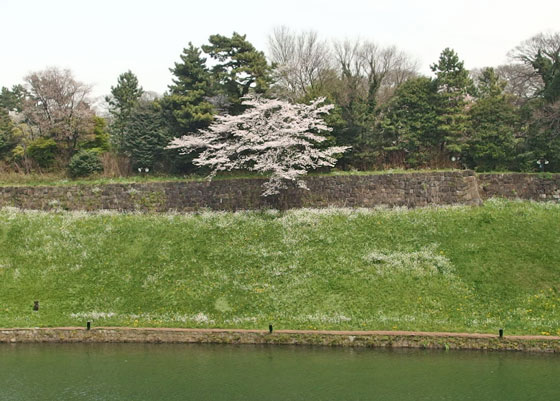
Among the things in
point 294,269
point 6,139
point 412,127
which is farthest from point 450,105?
point 6,139

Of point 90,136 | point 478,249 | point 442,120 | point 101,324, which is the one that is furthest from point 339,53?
point 101,324

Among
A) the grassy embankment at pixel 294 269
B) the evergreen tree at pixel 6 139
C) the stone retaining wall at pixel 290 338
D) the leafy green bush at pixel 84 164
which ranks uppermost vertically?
the evergreen tree at pixel 6 139

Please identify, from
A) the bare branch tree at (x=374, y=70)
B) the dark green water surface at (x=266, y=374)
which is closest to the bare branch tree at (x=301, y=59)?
the bare branch tree at (x=374, y=70)

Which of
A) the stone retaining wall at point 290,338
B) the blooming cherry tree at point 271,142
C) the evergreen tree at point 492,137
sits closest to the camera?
the stone retaining wall at point 290,338

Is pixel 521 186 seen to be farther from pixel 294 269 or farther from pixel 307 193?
pixel 294 269

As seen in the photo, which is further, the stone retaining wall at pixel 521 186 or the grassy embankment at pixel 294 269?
the stone retaining wall at pixel 521 186

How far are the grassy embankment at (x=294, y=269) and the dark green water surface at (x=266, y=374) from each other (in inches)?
79.5

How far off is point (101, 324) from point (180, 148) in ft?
53.9

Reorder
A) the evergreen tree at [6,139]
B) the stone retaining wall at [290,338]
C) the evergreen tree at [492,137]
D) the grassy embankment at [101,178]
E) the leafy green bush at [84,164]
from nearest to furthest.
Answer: the stone retaining wall at [290,338]
the grassy embankment at [101,178]
the leafy green bush at [84,164]
the evergreen tree at [492,137]
the evergreen tree at [6,139]

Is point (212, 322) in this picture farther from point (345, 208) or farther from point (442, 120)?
point (442, 120)

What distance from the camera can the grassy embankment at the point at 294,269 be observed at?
2003 cm

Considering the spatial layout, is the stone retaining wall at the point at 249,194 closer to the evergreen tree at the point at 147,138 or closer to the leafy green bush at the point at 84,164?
the leafy green bush at the point at 84,164

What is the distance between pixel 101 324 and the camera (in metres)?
19.8

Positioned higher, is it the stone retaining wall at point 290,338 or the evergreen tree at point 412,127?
the evergreen tree at point 412,127
